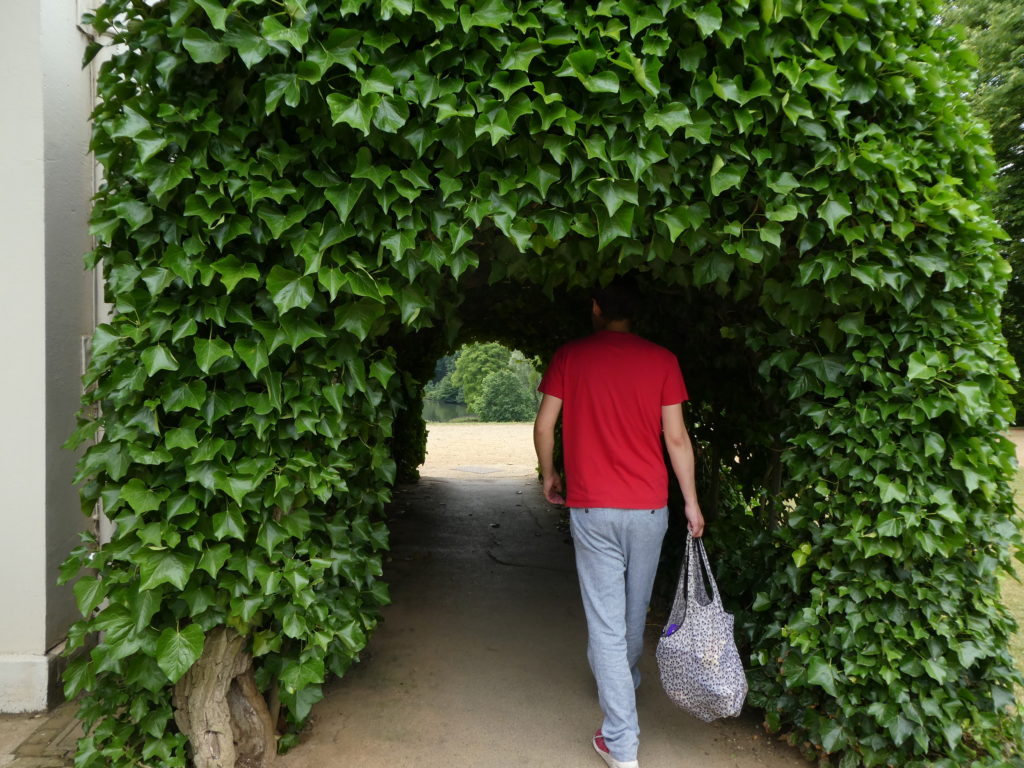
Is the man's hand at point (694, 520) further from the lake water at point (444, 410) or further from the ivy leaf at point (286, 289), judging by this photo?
the lake water at point (444, 410)

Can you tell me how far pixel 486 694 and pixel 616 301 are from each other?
7.55 feet

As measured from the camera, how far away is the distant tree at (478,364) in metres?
45.6

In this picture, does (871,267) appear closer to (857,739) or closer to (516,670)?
(857,739)

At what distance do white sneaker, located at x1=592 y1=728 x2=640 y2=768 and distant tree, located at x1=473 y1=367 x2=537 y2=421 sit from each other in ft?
124

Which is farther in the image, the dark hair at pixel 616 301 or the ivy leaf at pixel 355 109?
the dark hair at pixel 616 301

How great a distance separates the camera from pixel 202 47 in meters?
2.14

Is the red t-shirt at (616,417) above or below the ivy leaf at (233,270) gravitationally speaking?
below

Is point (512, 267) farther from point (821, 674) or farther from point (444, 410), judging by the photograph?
point (444, 410)

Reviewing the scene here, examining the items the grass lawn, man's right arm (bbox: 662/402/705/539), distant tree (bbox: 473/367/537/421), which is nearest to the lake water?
distant tree (bbox: 473/367/537/421)

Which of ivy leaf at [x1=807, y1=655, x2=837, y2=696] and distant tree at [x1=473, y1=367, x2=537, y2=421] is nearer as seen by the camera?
ivy leaf at [x1=807, y1=655, x2=837, y2=696]

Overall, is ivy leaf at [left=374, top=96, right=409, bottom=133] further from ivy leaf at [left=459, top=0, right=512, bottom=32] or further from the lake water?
the lake water

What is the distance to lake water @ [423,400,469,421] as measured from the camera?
170 ft

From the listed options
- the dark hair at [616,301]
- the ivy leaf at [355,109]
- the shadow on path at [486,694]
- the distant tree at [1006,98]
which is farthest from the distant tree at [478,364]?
the ivy leaf at [355,109]

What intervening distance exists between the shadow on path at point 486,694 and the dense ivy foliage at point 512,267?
18.0 inches
